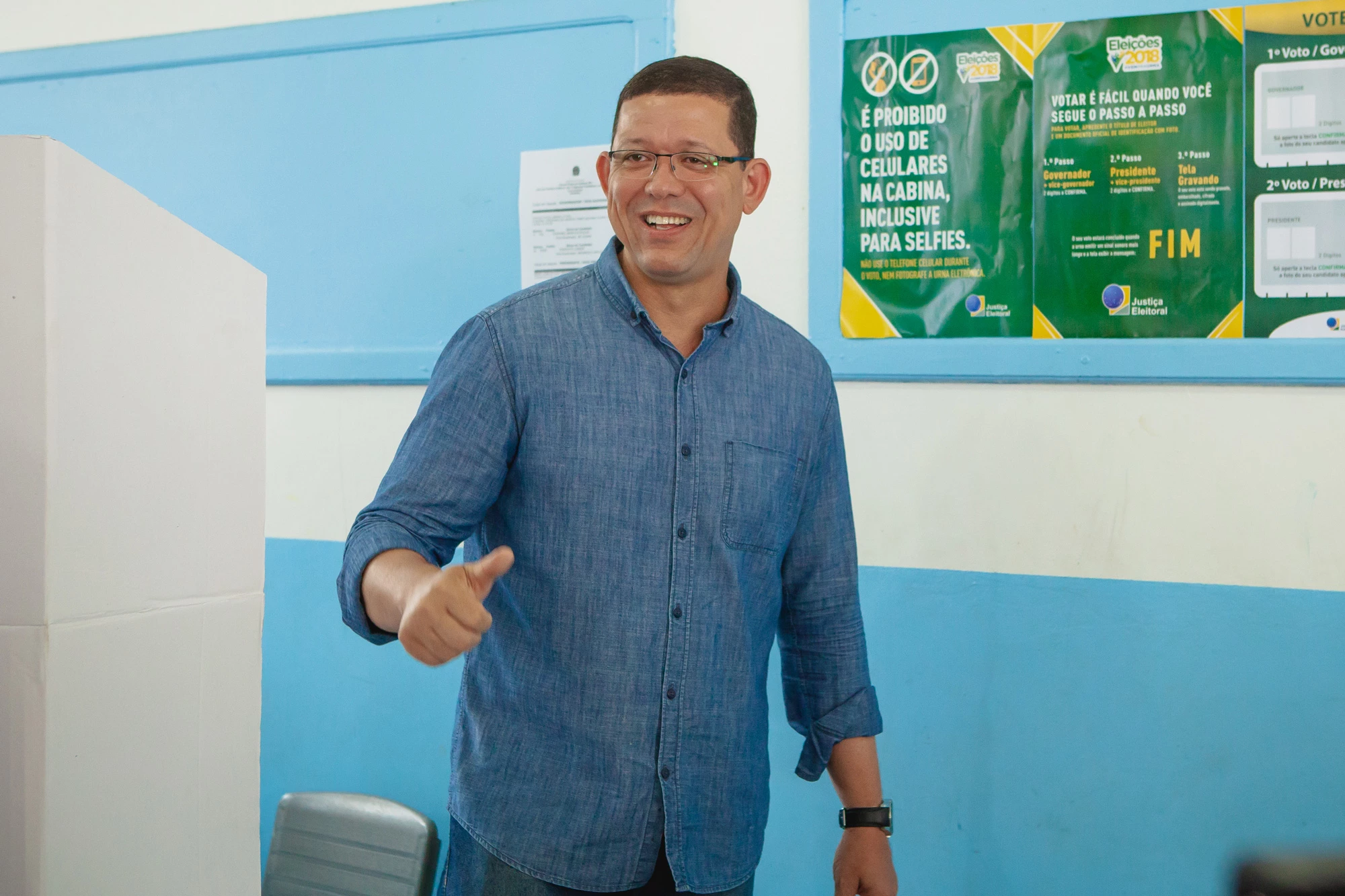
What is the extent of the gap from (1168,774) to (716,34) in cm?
144

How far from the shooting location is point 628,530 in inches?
43.1

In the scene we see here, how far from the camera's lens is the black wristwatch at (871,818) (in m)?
1.22

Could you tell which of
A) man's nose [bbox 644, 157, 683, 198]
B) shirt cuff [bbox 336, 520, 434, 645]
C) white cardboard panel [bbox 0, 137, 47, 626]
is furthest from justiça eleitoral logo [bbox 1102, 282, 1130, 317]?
white cardboard panel [bbox 0, 137, 47, 626]

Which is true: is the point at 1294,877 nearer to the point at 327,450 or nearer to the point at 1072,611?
the point at 1072,611

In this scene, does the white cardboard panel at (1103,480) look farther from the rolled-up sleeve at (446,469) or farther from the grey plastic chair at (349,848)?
the grey plastic chair at (349,848)

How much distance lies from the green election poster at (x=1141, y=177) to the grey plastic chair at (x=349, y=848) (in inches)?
51.6

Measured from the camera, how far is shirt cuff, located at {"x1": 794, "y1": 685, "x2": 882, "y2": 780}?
4.08 feet

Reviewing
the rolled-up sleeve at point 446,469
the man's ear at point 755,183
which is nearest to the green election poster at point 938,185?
the man's ear at point 755,183

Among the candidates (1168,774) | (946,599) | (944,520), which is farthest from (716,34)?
(1168,774)

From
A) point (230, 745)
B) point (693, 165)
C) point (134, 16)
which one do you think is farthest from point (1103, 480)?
point (134, 16)

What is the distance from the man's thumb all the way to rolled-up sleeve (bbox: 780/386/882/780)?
0.57 meters

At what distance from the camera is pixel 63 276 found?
2.51 feet

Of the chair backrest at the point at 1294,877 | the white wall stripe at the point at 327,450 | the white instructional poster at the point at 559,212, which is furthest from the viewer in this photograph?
the white wall stripe at the point at 327,450

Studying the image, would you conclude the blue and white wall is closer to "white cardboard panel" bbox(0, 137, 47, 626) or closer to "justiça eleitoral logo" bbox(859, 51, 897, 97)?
"justiça eleitoral logo" bbox(859, 51, 897, 97)
